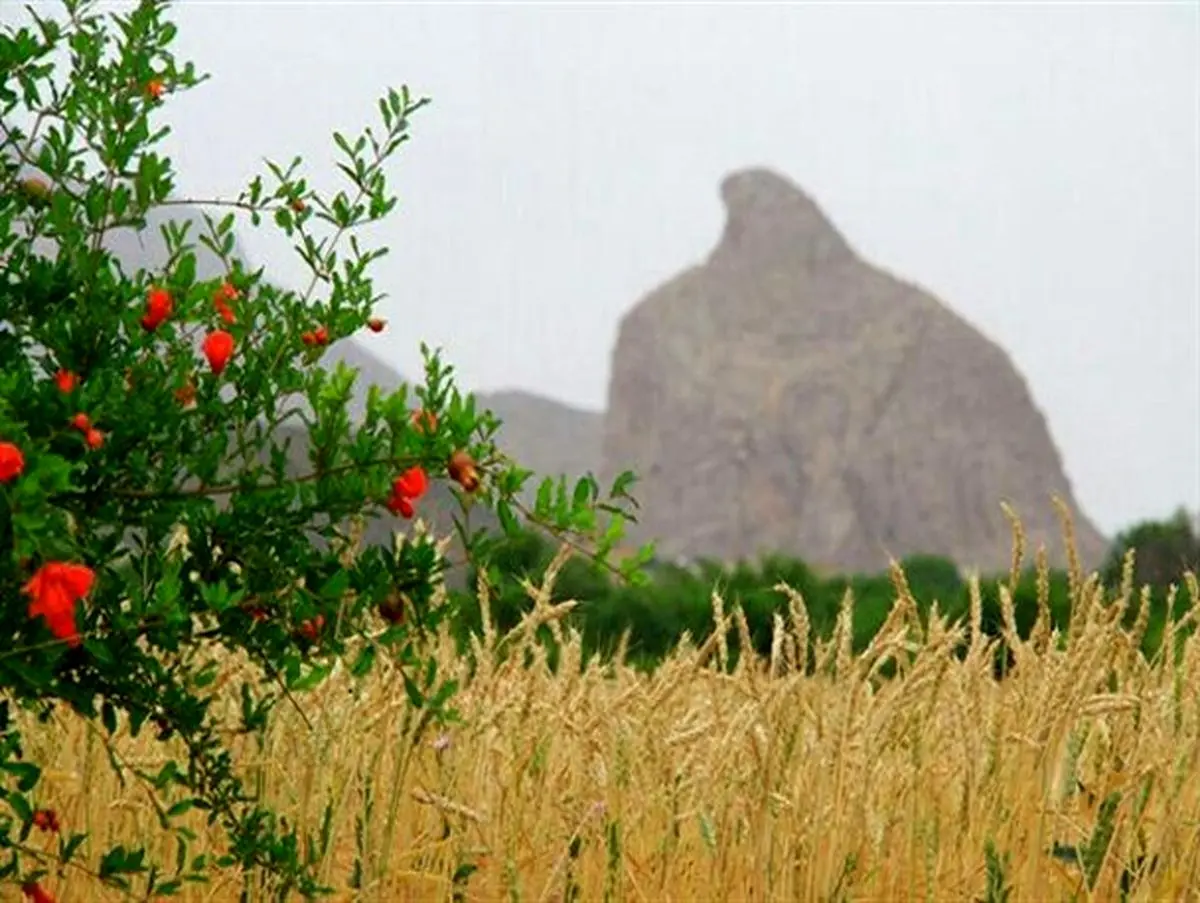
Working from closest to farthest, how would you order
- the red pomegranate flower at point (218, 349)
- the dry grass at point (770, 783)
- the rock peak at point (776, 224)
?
1. the red pomegranate flower at point (218, 349)
2. the dry grass at point (770, 783)
3. the rock peak at point (776, 224)

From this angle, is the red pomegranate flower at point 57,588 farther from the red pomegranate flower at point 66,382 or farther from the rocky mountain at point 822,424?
the rocky mountain at point 822,424

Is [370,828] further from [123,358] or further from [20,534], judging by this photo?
[20,534]

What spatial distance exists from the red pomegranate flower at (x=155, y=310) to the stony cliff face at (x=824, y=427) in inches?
1652

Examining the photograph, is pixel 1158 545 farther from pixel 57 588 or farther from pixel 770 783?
pixel 57 588

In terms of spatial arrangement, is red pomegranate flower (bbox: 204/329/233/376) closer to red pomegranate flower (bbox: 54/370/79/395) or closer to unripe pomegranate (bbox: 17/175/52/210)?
red pomegranate flower (bbox: 54/370/79/395)

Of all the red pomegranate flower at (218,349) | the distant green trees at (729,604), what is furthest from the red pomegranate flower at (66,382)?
the distant green trees at (729,604)

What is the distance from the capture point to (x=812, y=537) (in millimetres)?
46781

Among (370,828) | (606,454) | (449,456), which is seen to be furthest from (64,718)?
(606,454)

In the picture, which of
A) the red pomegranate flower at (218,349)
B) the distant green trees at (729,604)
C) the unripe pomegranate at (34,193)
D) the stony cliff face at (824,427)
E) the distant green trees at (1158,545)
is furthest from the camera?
the stony cliff face at (824,427)

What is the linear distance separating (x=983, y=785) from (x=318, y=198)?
6.31 ft

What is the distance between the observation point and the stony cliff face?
155 ft

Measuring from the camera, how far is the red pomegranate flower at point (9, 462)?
7.60ft

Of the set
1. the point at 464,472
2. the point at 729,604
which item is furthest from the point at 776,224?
the point at 464,472

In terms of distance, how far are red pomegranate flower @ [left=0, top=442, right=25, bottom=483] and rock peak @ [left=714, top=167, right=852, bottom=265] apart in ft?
182
